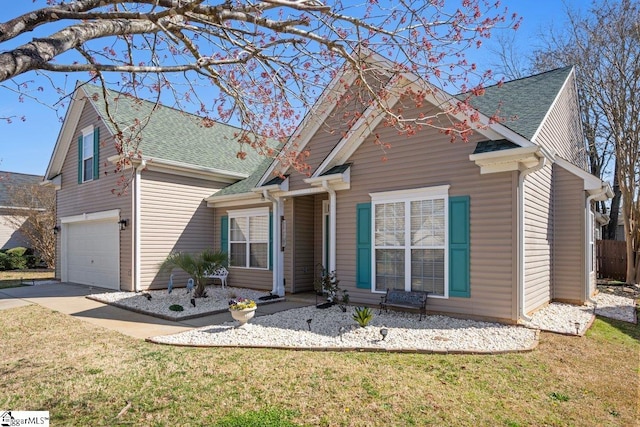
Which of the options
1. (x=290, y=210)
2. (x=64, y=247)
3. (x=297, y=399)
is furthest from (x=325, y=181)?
(x=64, y=247)

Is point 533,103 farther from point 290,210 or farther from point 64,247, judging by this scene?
point 64,247

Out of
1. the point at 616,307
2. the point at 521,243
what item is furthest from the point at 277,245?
the point at 616,307

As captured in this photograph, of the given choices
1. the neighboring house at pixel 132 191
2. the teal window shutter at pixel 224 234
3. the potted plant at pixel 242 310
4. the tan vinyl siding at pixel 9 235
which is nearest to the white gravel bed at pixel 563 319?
the potted plant at pixel 242 310

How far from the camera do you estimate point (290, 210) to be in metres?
11.6

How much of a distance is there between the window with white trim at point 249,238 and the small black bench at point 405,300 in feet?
16.0

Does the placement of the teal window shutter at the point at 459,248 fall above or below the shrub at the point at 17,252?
above

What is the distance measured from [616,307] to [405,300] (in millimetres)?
5997

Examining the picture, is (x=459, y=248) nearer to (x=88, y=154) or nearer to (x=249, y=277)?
(x=249, y=277)

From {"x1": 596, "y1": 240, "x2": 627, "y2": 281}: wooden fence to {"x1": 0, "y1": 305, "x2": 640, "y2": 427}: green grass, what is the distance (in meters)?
12.0

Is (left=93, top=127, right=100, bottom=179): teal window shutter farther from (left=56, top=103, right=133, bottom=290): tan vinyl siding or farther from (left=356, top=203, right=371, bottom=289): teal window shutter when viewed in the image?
(left=356, top=203, right=371, bottom=289): teal window shutter

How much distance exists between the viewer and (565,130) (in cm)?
1229

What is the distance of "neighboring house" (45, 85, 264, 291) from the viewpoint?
1266cm

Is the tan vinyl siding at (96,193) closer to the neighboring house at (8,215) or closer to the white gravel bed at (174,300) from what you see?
the white gravel bed at (174,300)

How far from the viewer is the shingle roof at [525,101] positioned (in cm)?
856
